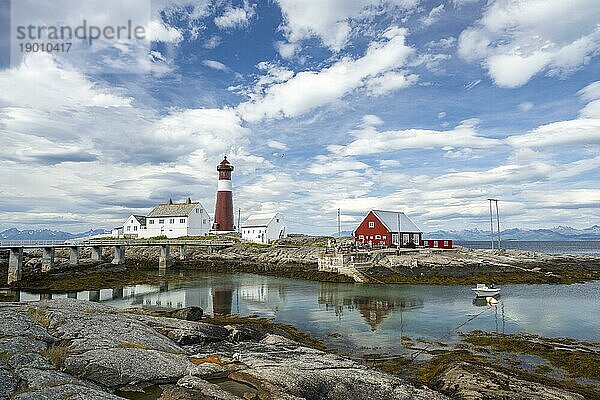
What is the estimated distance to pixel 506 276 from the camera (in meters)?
45.9

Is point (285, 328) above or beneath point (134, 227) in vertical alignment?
beneath

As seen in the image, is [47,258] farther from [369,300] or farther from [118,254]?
[369,300]

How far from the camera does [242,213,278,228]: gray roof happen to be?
256 ft

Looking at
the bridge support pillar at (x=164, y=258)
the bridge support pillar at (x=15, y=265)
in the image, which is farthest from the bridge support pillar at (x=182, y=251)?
the bridge support pillar at (x=15, y=265)

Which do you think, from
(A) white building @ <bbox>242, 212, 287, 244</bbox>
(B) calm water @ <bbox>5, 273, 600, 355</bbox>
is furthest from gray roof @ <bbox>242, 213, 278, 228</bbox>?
(B) calm water @ <bbox>5, 273, 600, 355</bbox>

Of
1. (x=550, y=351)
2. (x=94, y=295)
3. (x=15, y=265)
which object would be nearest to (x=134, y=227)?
(x=15, y=265)

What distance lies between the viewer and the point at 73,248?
52.3m

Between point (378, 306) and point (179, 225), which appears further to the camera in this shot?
point (179, 225)

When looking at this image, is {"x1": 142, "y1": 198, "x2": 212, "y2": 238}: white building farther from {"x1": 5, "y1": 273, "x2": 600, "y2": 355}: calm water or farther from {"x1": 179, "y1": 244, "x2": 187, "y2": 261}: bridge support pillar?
{"x1": 5, "y1": 273, "x2": 600, "y2": 355}: calm water

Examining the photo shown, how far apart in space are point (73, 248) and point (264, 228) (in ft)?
107

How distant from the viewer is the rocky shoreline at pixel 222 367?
481 inches

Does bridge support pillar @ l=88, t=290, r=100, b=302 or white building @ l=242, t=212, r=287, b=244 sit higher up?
white building @ l=242, t=212, r=287, b=244

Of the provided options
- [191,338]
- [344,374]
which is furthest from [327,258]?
[344,374]

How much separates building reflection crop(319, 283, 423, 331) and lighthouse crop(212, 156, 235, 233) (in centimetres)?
4182
